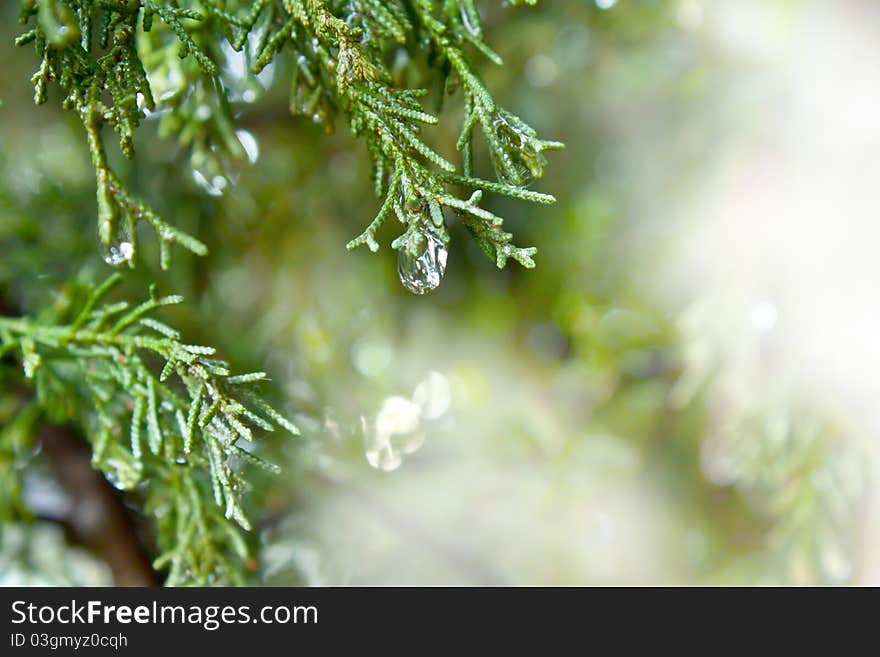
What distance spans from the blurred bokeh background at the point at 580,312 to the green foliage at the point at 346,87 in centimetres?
56

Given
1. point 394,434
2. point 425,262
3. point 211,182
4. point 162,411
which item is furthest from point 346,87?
point 394,434

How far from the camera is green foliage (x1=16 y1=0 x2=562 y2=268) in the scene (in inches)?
23.4

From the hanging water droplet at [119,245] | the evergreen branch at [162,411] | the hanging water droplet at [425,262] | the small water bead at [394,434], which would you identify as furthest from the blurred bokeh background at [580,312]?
the hanging water droplet at [425,262]

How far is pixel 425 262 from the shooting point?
62 centimetres

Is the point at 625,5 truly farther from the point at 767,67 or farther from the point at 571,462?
the point at 571,462

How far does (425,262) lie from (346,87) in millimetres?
154

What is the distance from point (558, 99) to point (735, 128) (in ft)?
1.03

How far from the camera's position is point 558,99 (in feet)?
4.50

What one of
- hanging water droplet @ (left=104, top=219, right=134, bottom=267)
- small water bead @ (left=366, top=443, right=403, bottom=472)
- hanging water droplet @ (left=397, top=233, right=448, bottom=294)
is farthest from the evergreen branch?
small water bead @ (left=366, top=443, right=403, bottom=472)

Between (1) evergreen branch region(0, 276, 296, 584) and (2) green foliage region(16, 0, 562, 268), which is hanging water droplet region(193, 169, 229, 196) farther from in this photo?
(2) green foliage region(16, 0, 562, 268)

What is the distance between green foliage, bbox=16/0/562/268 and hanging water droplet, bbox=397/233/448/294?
1cm

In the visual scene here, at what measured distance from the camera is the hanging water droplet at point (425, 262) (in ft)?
2.02

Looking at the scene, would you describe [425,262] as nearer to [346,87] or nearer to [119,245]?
[346,87]
